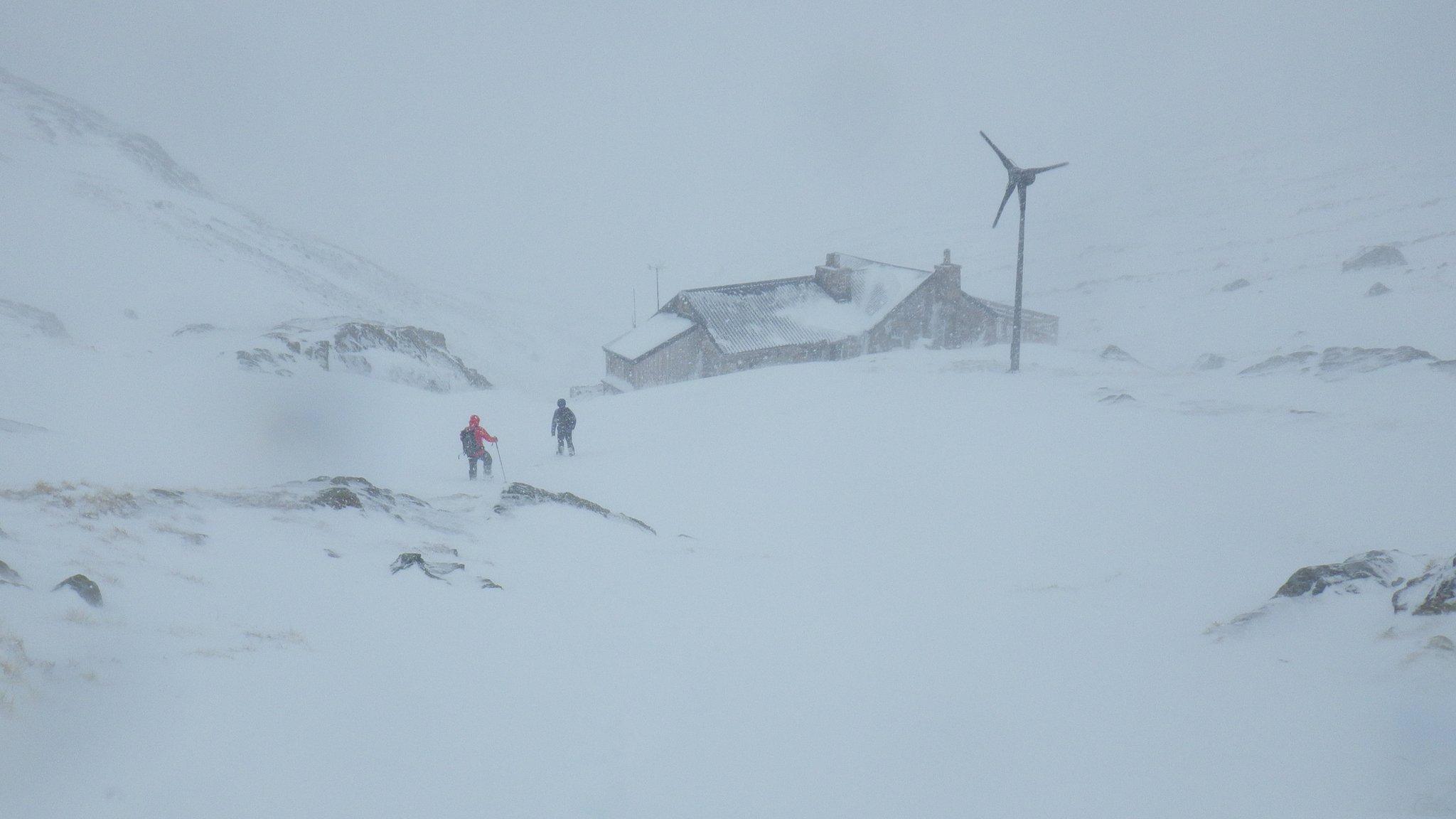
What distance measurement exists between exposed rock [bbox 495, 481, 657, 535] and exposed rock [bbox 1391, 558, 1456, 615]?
1020cm

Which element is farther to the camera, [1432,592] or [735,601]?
[735,601]

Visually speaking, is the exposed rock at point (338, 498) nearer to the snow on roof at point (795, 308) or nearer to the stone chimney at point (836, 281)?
the snow on roof at point (795, 308)

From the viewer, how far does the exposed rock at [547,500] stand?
13305mm

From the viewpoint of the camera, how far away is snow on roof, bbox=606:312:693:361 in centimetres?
3659

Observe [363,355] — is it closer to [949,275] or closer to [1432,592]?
[949,275]

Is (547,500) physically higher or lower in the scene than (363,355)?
lower

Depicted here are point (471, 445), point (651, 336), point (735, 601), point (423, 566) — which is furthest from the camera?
point (651, 336)

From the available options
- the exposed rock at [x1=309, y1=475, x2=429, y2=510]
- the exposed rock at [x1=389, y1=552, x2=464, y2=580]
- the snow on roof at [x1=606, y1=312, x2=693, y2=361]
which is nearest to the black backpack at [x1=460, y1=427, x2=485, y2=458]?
the exposed rock at [x1=309, y1=475, x2=429, y2=510]

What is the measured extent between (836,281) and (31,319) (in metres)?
35.6

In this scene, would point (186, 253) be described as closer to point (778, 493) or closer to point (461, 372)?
point (461, 372)

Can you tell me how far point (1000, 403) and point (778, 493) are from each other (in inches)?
357

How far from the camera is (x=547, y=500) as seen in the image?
13562 millimetres

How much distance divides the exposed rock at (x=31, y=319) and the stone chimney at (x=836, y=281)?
34.1 m

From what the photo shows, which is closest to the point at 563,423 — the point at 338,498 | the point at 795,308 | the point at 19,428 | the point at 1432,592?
the point at 338,498
